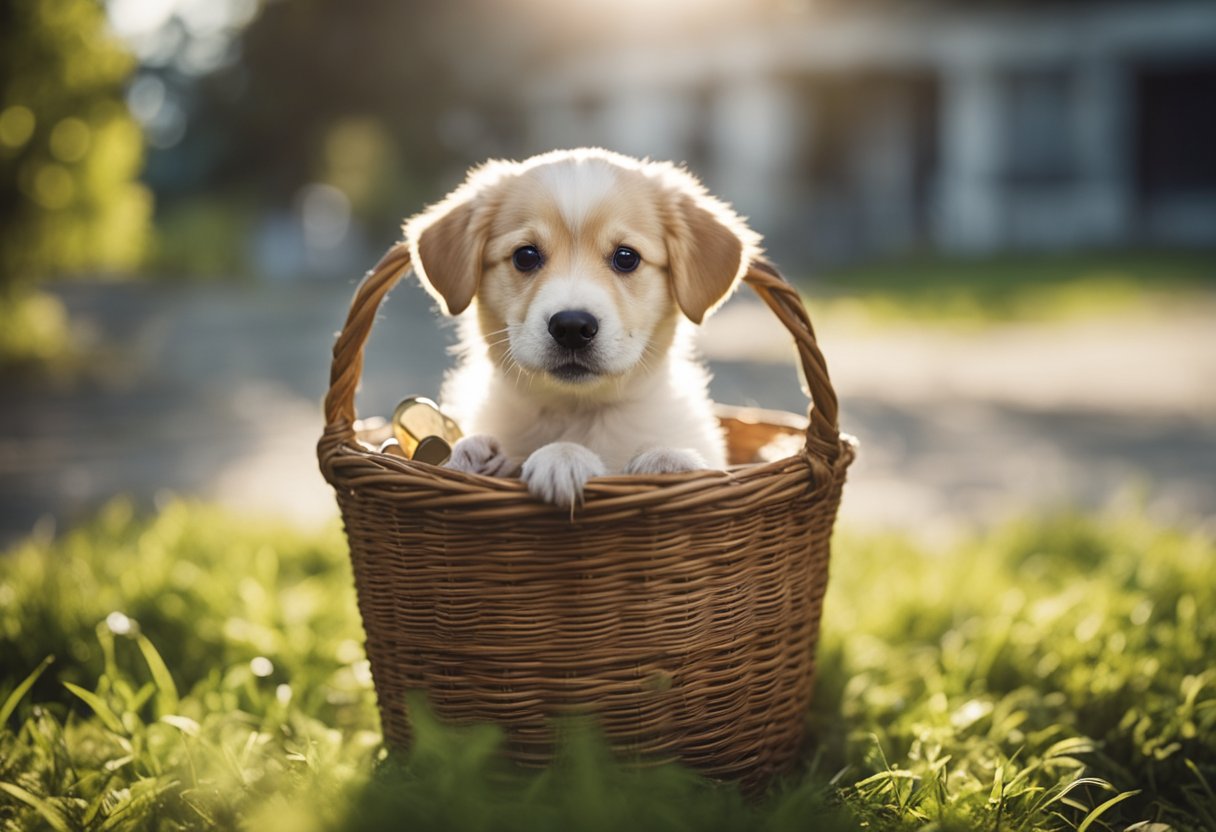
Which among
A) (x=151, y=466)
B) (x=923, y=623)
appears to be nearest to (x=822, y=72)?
(x=151, y=466)

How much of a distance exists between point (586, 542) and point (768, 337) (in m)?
9.21

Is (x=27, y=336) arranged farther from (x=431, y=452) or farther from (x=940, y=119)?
(x=940, y=119)

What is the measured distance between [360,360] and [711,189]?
1832cm

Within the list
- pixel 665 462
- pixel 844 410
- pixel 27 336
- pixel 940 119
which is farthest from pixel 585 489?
pixel 940 119

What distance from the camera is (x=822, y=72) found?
2064 cm

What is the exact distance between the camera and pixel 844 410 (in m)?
7.68

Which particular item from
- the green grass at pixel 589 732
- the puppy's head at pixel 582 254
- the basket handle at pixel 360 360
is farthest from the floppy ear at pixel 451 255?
the green grass at pixel 589 732

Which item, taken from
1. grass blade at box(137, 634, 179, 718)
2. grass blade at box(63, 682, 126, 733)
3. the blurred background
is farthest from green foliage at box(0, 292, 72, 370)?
grass blade at box(63, 682, 126, 733)

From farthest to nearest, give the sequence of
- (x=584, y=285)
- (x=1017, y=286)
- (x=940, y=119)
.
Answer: (x=940, y=119) < (x=1017, y=286) < (x=584, y=285)

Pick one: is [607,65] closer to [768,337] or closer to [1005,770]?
[768,337]

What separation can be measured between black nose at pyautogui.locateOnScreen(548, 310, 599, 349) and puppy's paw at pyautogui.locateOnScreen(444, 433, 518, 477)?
0.31 meters

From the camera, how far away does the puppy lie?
263 cm

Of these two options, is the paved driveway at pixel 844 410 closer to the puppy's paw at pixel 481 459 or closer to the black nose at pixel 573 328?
the puppy's paw at pixel 481 459

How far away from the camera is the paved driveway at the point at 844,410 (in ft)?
18.6
